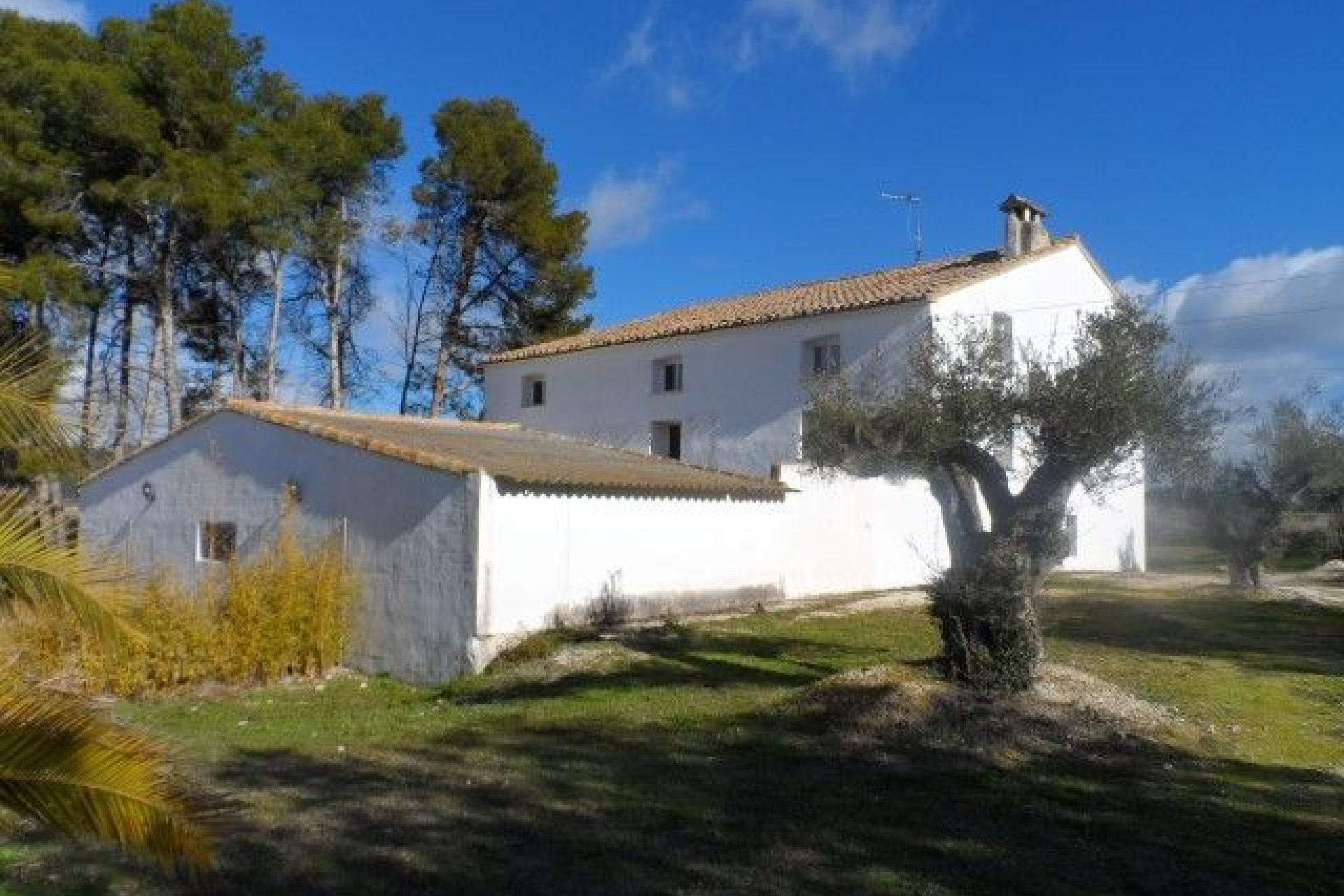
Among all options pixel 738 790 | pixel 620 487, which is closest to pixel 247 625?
pixel 620 487

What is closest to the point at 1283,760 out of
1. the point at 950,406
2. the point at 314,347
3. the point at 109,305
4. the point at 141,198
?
the point at 950,406

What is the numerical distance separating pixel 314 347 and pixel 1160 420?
26.8m

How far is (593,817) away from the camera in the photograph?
23.2 feet

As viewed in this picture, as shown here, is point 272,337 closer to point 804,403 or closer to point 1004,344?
point 804,403

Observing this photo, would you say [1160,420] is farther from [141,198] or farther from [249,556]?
[141,198]

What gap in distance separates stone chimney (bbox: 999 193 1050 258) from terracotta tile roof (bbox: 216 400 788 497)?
35.1 feet

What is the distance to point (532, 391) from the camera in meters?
31.2

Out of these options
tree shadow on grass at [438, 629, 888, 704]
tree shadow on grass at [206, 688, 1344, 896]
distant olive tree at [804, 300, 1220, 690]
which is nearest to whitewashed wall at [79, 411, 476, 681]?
tree shadow on grass at [438, 629, 888, 704]

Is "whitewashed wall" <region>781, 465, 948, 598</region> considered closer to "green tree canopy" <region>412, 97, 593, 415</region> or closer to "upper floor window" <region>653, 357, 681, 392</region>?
"upper floor window" <region>653, 357, 681, 392</region>

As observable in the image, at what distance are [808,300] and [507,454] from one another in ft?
37.1

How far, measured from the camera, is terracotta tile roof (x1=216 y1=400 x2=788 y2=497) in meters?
14.6

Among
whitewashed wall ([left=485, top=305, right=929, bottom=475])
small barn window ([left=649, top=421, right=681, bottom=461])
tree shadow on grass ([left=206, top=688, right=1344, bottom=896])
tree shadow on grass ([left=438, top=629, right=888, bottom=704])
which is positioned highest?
whitewashed wall ([left=485, top=305, right=929, bottom=475])

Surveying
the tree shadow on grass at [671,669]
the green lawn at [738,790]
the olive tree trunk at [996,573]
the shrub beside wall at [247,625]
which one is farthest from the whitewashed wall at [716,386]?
the shrub beside wall at [247,625]

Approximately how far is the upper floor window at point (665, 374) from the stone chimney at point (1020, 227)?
7985 millimetres
